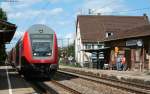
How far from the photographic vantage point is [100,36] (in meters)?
83.9

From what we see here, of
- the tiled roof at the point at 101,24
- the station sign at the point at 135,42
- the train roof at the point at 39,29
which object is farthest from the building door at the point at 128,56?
the tiled roof at the point at 101,24

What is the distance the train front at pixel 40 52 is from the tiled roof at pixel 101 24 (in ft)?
180

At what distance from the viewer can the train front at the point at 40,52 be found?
27.4m

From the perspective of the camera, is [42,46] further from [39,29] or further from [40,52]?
→ [39,29]

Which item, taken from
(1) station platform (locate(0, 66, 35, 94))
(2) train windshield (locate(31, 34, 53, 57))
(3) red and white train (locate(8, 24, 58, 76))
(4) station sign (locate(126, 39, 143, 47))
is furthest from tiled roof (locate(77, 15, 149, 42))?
(1) station platform (locate(0, 66, 35, 94))

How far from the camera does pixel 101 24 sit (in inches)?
3415

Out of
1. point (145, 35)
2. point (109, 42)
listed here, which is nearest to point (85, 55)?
point (109, 42)

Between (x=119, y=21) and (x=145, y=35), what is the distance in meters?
46.7

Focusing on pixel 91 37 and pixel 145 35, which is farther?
pixel 91 37

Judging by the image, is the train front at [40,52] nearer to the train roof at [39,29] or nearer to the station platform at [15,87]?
the train roof at [39,29]

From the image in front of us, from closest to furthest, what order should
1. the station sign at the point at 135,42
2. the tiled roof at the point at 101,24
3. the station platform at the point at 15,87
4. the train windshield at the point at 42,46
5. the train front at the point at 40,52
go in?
the station platform at the point at 15,87
the train front at the point at 40,52
the train windshield at the point at 42,46
the station sign at the point at 135,42
the tiled roof at the point at 101,24

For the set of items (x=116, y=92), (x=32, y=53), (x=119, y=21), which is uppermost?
(x=119, y=21)

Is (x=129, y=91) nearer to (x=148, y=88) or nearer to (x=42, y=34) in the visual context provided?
(x=148, y=88)

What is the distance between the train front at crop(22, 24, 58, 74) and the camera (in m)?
27.4
